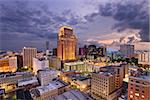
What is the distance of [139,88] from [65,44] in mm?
8877

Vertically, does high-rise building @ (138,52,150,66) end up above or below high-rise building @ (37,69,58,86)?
above

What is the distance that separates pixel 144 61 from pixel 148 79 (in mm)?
6316

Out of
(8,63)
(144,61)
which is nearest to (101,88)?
(144,61)

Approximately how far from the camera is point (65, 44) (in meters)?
10.9

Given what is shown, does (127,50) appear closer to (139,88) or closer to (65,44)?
(65,44)

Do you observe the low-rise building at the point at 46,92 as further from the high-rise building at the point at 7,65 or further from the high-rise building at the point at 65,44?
the high-rise building at the point at 65,44

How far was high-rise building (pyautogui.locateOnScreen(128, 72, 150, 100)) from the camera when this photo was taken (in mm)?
2121

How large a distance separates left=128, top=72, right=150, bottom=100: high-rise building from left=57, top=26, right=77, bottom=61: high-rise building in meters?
8.48

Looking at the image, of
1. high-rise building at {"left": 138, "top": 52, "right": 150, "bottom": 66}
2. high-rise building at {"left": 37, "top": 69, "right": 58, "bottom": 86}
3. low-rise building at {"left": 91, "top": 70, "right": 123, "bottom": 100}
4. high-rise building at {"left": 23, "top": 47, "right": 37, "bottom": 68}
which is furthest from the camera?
high-rise building at {"left": 23, "top": 47, "right": 37, "bottom": 68}

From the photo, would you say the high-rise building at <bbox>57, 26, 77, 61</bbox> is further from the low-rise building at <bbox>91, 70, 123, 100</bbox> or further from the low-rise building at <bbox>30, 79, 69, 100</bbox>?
the low-rise building at <bbox>91, 70, 123, 100</bbox>

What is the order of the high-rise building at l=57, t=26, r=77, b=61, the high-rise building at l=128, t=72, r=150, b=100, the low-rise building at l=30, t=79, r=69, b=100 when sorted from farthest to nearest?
the high-rise building at l=57, t=26, r=77, b=61, the low-rise building at l=30, t=79, r=69, b=100, the high-rise building at l=128, t=72, r=150, b=100

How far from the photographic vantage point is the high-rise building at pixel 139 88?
83.5 inches

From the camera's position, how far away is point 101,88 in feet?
12.6

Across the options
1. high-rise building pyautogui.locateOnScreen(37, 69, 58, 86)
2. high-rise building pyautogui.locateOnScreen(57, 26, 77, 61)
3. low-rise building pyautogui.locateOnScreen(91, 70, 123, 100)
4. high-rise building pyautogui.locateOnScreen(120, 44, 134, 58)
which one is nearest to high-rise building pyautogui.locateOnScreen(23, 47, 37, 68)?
high-rise building pyautogui.locateOnScreen(57, 26, 77, 61)
